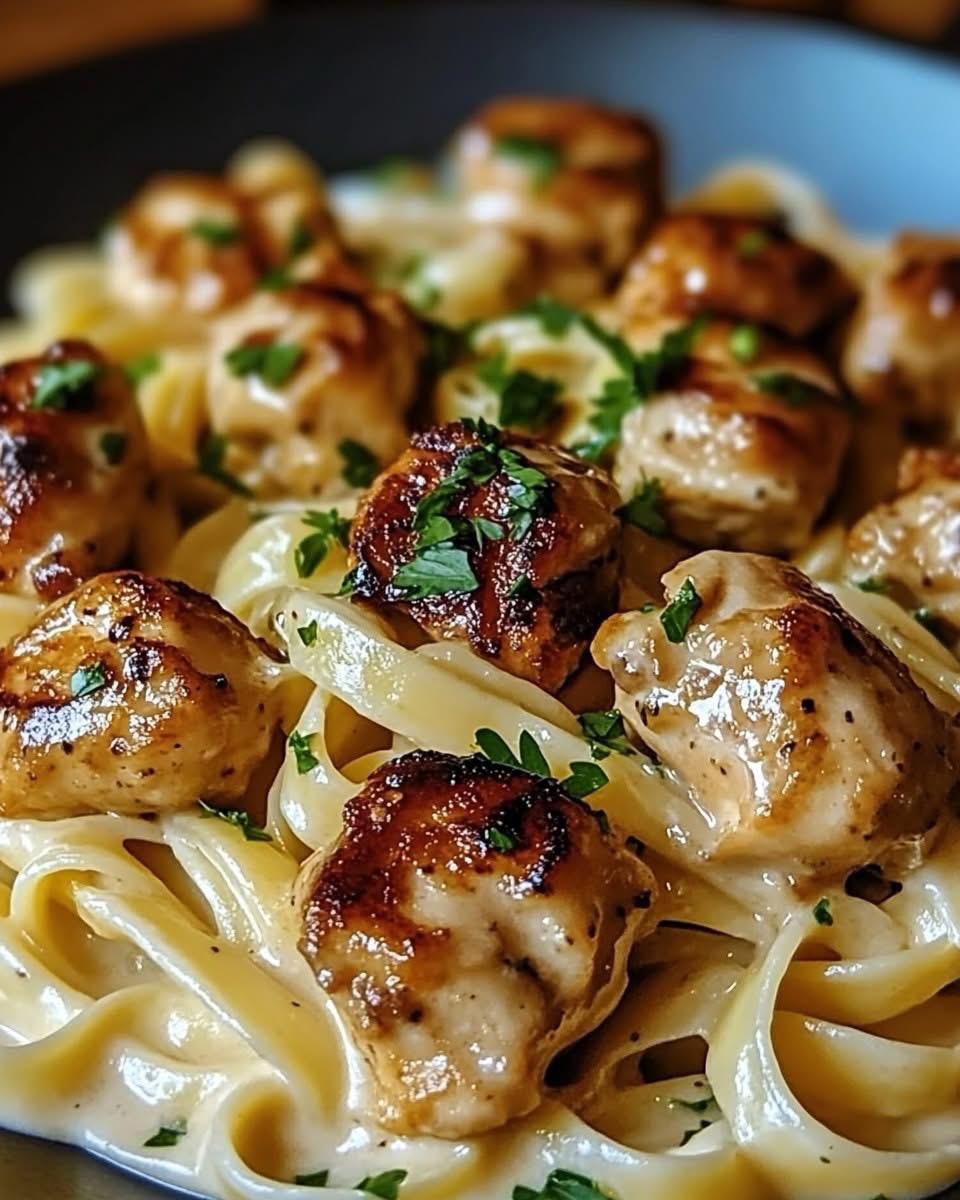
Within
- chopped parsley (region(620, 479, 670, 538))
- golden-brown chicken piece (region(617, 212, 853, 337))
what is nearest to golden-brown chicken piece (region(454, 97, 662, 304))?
golden-brown chicken piece (region(617, 212, 853, 337))

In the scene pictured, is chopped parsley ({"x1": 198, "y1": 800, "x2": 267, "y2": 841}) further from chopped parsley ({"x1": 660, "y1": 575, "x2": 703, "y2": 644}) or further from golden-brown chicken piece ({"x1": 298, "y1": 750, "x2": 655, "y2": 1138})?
chopped parsley ({"x1": 660, "y1": 575, "x2": 703, "y2": 644})

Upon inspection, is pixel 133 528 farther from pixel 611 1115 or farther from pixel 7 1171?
pixel 611 1115

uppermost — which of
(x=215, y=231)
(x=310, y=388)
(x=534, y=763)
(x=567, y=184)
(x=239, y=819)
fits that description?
(x=567, y=184)

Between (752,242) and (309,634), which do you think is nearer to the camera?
(309,634)

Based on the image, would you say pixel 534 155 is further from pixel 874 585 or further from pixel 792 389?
pixel 874 585

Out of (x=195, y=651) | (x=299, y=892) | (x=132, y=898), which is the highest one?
(x=195, y=651)

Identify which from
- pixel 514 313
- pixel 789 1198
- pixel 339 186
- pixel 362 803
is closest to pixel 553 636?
pixel 362 803

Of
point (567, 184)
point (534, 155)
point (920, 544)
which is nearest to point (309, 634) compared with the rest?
point (920, 544)
